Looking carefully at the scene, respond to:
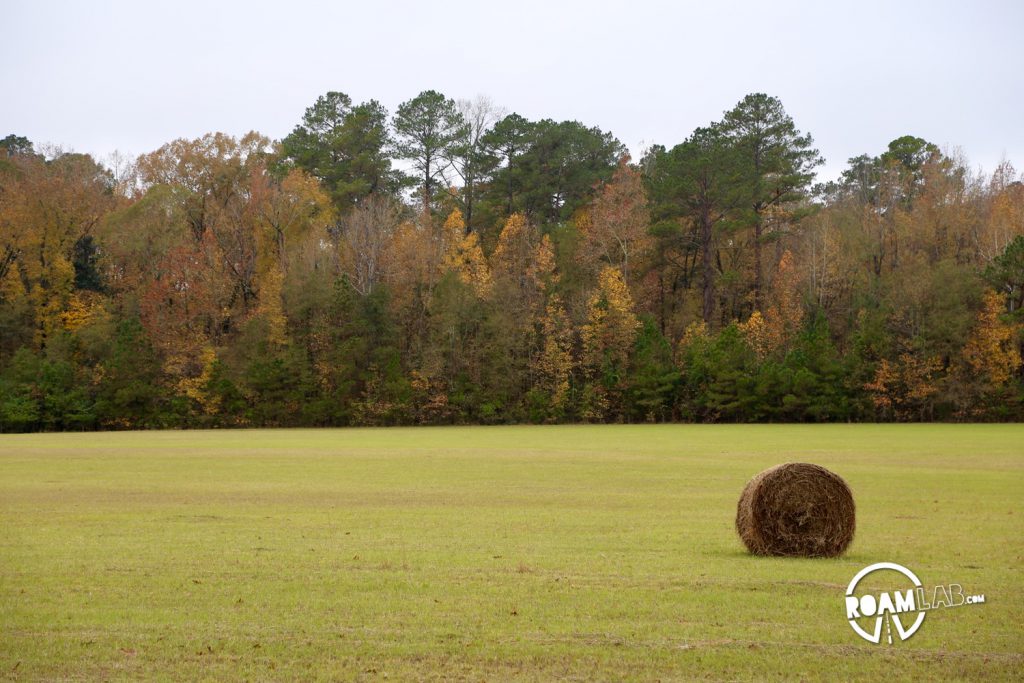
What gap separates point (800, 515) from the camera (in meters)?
13.7

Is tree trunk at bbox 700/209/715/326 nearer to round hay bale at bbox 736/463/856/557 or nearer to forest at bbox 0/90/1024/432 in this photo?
forest at bbox 0/90/1024/432

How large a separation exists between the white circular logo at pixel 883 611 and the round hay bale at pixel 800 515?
8.69 feet

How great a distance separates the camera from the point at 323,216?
82750 mm

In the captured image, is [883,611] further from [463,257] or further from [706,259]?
[706,259]

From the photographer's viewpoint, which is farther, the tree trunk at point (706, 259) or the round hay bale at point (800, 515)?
the tree trunk at point (706, 259)

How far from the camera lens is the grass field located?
28.3 feet

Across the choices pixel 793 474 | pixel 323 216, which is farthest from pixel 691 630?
pixel 323 216

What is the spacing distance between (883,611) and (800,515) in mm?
3779

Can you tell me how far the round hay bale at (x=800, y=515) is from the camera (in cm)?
1357

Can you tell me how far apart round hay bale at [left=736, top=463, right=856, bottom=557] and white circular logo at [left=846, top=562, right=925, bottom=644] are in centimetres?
265

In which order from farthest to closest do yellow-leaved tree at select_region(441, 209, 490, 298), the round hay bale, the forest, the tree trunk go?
the tree trunk < yellow-leaved tree at select_region(441, 209, 490, 298) < the forest < the round hay bale

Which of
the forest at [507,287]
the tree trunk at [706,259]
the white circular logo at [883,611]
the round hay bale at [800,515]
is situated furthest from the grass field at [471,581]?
the tree trunk at [706,259]

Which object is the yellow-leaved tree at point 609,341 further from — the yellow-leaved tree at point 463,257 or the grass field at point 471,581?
the grass field at point 471,581

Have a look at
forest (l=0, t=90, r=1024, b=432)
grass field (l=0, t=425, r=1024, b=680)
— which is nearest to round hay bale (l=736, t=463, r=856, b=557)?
grass field (l=0, t=425, r=1024, b=680)
